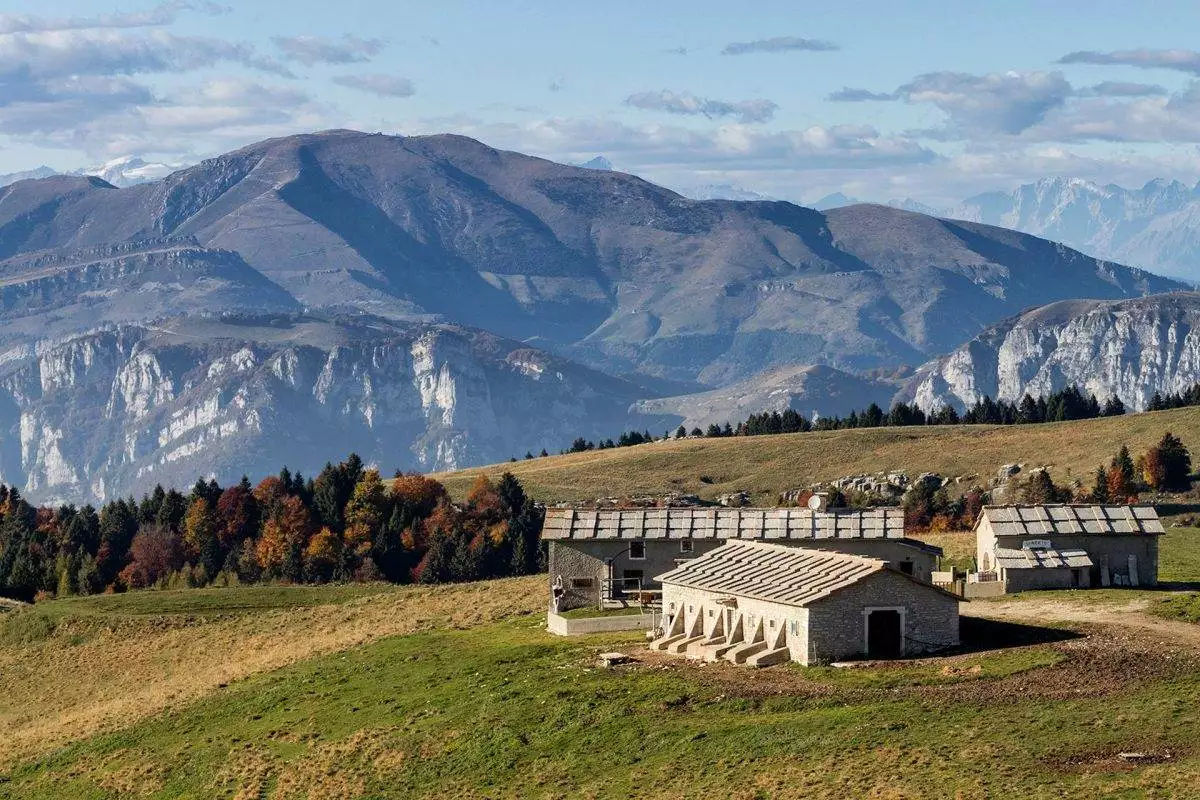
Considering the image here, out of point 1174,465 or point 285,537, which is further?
point 285,537

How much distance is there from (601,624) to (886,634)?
55.7ft

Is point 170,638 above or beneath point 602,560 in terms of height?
beneath

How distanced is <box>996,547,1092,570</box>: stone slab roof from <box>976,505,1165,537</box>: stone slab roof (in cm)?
80

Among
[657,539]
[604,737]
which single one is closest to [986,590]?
[657,539]

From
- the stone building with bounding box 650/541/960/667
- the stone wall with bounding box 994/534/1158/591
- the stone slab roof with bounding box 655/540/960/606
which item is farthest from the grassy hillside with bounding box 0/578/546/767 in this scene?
the stone wall with bounding box 994/534/1158/591

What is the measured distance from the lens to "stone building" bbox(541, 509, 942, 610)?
268 feet

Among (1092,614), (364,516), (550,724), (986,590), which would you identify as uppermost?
(364,516)

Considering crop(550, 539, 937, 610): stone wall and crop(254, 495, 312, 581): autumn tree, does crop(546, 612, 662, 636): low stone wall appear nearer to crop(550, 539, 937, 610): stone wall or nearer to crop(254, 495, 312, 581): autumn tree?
crop(550, 539, 937, 610): stone wall

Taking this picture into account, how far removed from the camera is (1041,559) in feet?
255

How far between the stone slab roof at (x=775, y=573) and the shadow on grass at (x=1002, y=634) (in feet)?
5.62

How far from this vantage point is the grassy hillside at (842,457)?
160 m

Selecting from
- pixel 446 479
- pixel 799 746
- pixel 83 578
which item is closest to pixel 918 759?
pixel 799 746

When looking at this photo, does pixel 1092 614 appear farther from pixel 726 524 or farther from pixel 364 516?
pixel 364 516

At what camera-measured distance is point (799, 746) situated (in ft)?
166
